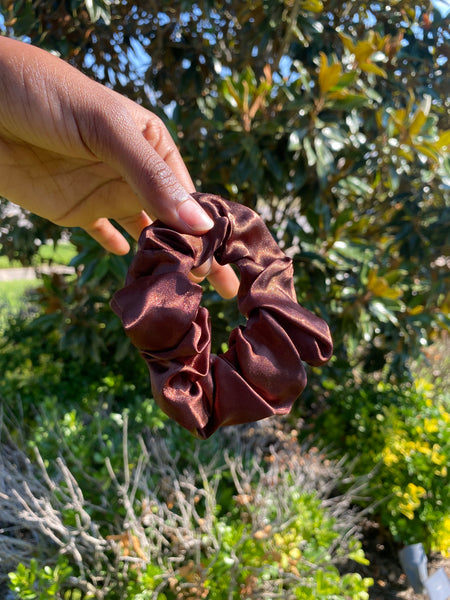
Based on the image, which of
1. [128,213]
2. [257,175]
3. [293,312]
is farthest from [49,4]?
[293,312]

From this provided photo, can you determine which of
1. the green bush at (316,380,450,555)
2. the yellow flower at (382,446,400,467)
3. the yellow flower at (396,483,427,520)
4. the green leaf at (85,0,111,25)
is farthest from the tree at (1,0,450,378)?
the yellow flower at (396,483,427,520)

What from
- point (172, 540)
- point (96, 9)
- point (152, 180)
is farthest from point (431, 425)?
point (96, 9)

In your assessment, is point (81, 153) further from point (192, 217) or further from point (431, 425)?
point (431, 425)

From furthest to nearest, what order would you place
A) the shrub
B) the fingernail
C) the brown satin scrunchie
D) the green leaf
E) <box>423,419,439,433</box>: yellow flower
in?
<box>423,419,439,433</box>: yellow flower
the green leaf
the shrub
the fingernail
the brown satin scrunchie

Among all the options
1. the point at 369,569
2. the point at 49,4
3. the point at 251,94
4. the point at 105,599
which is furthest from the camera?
the point at 369,569

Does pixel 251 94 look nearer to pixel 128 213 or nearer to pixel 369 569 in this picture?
pixel 128 213

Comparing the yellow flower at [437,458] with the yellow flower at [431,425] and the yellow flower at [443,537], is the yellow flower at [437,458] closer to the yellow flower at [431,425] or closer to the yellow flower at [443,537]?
the yellow flower at [431,425]

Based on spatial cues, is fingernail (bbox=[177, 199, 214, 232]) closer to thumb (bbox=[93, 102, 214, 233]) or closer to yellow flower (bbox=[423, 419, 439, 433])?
thumb (bbox=[93, 102, 214, 233])
